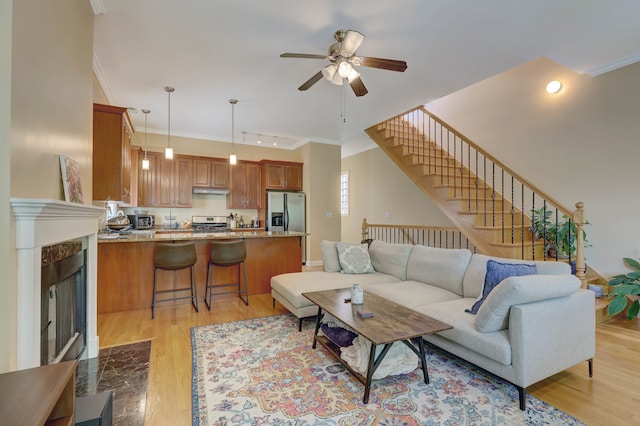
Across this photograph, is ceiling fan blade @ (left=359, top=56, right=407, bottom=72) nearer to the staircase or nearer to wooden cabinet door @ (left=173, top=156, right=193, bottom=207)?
the staircase

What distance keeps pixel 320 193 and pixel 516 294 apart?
512 centimetres

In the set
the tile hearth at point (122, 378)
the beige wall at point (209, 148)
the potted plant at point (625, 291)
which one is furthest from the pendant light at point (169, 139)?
the potted plant at point (625, 291)

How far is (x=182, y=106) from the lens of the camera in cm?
469

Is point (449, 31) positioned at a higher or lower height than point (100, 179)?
higher

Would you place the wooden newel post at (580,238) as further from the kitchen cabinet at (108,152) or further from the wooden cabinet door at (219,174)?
the wooden cabinet door at (219,174)

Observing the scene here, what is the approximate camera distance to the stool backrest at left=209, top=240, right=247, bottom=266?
383cm

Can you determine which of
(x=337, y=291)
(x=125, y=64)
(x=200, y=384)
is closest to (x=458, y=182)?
(x=337, y=291)

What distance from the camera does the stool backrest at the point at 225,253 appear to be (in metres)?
3.83

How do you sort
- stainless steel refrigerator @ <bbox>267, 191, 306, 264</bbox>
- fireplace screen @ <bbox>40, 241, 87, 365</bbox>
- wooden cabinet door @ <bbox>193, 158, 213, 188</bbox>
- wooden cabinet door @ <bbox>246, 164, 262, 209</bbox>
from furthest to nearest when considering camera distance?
1. wooden cabinet door @ <bbox>246, 164, 262, 209</bbox>
2. stainless steel refrigerator @ <bbox>267, 191, 306, 264</bbox>
3. wooden cabinet door @ <bbox>193, 158, 213, 188</bbox>
4. fireplace screen @ <bbox>40, 241, 87, 365</bbox>

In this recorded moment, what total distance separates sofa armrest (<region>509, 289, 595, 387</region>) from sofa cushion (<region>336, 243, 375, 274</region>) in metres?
2.01

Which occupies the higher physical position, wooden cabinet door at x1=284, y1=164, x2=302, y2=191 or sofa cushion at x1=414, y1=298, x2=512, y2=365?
wooden cabinet door at x1=284, y1=164, x2=302, y2=191

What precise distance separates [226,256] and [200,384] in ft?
6.20

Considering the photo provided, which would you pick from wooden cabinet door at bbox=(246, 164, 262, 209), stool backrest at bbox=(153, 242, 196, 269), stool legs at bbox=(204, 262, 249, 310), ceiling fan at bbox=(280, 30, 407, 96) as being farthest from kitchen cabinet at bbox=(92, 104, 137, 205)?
wooden cabinet door at bbox=(246, 164, 262, 209)

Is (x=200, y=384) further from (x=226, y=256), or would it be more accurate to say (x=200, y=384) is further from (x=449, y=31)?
(x=449, y=31)
